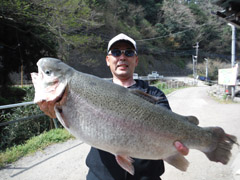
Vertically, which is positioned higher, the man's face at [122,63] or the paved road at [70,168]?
the man's face at [122,63]

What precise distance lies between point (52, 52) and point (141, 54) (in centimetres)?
3632

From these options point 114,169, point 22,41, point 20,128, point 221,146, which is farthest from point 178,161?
point 22,41

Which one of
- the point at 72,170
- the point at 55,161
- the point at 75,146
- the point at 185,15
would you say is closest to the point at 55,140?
the point at 75,146

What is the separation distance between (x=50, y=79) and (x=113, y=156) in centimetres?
108

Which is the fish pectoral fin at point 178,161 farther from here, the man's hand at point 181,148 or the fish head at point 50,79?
the fish head at point 50,79

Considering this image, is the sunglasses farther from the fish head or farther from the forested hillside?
the forested hillside

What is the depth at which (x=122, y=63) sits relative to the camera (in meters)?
2.24

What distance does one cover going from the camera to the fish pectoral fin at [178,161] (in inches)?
71.6

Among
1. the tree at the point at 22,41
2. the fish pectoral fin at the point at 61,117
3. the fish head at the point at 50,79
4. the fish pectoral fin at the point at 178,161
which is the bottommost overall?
the fish pectoral fin at the point at 178,161

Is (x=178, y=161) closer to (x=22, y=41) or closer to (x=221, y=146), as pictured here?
(x=221, y=146)

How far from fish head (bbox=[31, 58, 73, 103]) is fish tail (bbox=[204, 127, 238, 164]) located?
1619 mm

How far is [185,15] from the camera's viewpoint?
180 feet

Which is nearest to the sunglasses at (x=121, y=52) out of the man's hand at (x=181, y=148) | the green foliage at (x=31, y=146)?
the man's hand at (x=181, y=148)

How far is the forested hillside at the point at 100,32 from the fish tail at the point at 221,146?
31.4 feet
